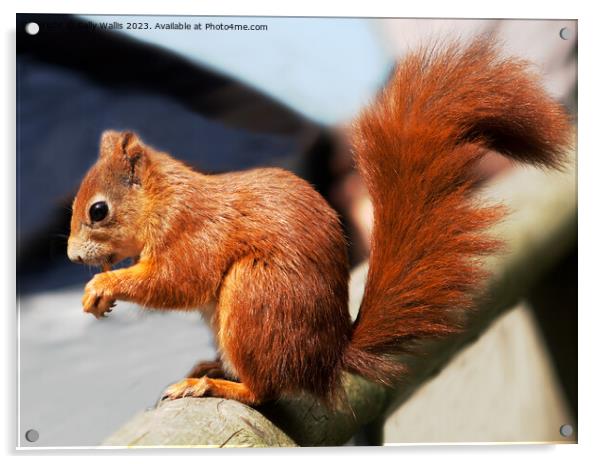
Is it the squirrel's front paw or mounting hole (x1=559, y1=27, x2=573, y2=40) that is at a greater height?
mounting hole (x1=559, y1=27, x2=573, y2=40)

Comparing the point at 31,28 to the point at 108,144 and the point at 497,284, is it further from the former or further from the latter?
the point at 497,284

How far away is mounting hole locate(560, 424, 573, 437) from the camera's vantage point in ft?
6.11

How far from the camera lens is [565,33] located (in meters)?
1.82

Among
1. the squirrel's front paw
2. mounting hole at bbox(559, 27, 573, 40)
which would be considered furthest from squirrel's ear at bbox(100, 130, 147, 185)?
mounting hole at bbox(559, 27, 573, 40)

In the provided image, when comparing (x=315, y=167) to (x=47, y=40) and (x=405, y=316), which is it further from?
(x=47, y=40)

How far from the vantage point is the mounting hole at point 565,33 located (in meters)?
1.82

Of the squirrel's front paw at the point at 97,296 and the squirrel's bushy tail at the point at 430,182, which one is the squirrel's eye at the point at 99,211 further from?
the squirrel's bushy tail at the point at 430,182

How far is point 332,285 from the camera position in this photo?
1.58m

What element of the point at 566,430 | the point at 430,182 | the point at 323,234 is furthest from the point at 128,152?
the point at 566,430

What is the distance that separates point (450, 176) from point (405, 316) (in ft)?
1.11

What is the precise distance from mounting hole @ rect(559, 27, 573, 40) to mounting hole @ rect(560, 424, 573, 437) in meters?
0.99

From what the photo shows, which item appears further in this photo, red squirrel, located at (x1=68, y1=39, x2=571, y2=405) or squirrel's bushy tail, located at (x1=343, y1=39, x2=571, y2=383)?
squirrel's bushy tail, located at (x1=343, y1=39, x2=571, y2=383)

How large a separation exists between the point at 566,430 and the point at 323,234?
86cm

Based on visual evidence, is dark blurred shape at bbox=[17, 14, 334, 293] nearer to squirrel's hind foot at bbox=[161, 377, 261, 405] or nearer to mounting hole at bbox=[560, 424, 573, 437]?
squirrel's hind foot at bbox=[161, 377, 261, 405]
